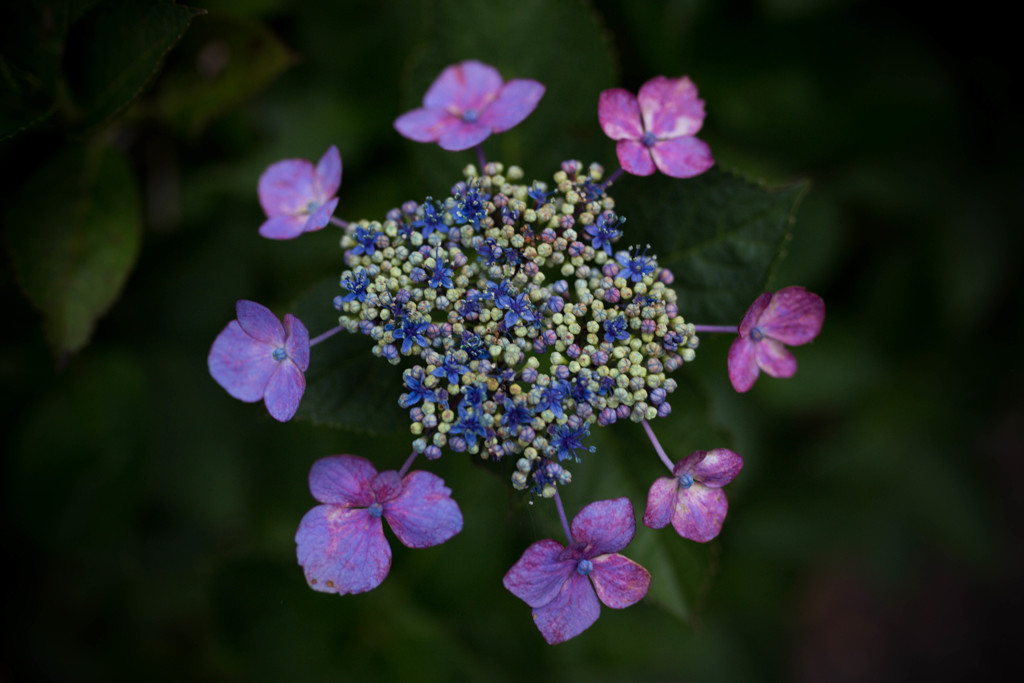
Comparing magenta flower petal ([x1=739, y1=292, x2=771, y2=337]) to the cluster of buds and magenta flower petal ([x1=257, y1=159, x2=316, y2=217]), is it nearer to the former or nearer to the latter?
the cluster of buds

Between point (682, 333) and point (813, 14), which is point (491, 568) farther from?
point (813, 14)

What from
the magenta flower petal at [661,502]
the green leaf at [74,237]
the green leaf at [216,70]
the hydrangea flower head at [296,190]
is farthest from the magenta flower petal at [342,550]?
the green leaf at [216,70]

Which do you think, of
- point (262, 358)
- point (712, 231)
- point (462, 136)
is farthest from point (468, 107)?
point (262, 358)

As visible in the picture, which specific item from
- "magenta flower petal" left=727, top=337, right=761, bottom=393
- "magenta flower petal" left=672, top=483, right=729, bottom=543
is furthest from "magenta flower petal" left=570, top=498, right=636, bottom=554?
"magenta flower petal" left=727, top=337, right=761, bottom=393

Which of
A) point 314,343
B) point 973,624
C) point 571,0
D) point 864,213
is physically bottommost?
point 973,624

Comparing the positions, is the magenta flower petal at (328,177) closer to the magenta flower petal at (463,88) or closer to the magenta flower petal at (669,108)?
the magenta flower petal at (463,88)

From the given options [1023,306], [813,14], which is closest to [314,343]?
[813,14]
